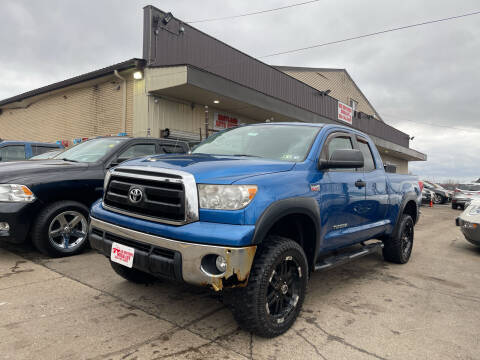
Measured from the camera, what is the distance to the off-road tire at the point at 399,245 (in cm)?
485

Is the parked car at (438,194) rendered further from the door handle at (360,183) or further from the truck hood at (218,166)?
the truck hood at (218,166)

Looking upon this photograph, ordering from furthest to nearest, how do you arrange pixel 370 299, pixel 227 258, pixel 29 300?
pixel 370 299, pixel 29 300, pixel 227 258

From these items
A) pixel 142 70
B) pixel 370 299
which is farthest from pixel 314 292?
pixel 142 70

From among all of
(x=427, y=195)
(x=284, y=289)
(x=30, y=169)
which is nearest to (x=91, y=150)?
(x=30, y=169)

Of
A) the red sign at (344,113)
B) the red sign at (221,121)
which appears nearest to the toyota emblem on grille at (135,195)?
the red sign at (221,121)

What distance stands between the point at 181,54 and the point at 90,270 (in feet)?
31.7

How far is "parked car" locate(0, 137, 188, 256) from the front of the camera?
154 inches

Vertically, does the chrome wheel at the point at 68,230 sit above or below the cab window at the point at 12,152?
below

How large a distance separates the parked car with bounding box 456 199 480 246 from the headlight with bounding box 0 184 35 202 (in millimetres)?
7156

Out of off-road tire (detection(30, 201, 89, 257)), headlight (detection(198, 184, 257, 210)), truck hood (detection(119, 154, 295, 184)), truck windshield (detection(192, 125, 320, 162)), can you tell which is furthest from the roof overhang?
headlight (detection(198, 184, 257, 210))

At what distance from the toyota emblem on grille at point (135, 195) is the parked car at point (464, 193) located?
61.9 ft

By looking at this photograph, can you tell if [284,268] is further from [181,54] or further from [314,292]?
[181,54]

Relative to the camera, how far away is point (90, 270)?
388 cm

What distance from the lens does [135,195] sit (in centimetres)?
262
